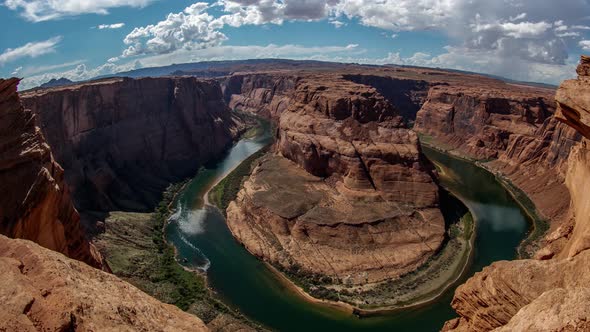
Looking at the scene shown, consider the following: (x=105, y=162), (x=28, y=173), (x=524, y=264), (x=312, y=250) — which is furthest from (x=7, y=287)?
(x=105, y=162)

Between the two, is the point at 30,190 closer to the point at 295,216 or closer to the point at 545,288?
the point at 545,288

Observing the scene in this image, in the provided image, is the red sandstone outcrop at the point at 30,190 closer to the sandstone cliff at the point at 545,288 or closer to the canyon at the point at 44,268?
the canyon at the point at 44,268

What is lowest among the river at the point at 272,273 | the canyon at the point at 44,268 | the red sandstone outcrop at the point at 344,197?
the river at the point at 272,273

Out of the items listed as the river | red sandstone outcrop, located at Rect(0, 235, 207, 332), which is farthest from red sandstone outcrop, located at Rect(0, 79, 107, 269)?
the river

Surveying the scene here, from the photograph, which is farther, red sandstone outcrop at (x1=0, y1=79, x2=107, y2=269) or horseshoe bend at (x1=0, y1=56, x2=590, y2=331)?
red sandstone outcrop at (x1=0, y1=79, x2=107, y2=269)

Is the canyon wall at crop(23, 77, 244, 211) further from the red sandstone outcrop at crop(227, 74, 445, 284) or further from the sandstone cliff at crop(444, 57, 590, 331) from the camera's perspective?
the sandstone cliff at crop(444, 57, 590, 331)

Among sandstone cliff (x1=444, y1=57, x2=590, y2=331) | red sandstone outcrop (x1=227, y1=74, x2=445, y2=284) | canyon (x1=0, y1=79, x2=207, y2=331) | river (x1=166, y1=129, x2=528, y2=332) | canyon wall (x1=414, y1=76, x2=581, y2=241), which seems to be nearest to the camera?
sandstone cliff (x1=444, y1=57, x2=590, y2=331)

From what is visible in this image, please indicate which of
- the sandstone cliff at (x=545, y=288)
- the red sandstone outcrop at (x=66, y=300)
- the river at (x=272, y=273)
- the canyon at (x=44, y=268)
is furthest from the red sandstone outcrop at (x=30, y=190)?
the sandstone cliff at (x=545, y=288)
